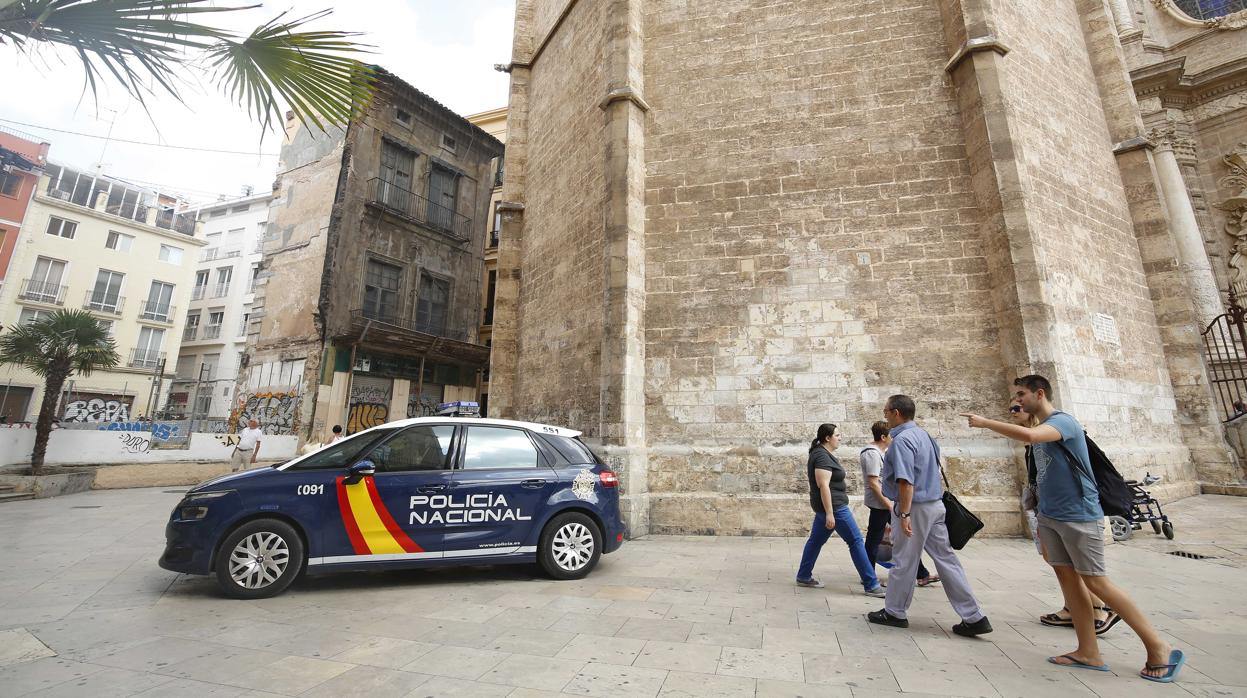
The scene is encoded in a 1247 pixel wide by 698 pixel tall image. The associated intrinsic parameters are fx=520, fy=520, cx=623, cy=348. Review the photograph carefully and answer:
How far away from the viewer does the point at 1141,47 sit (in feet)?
50.5

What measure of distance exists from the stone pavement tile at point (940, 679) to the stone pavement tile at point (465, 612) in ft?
8.96

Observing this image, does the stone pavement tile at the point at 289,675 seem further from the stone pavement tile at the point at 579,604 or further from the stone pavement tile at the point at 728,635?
the stone pavement tile at the point at 728,635

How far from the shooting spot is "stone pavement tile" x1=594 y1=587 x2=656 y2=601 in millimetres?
4379

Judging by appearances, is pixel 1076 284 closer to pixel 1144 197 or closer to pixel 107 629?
pixel 1144 197

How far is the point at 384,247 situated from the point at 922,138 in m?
16.5

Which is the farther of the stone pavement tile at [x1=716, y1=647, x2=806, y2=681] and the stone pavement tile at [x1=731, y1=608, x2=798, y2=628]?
the stone pavement tile at [x1=731, y1=608, x2=798, y2=628]

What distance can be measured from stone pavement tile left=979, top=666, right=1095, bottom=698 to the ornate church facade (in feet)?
13.1

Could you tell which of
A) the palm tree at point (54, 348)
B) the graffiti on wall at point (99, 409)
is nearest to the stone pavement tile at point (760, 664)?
the palm tree at point (54, 348)

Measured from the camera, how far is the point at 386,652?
319 cm

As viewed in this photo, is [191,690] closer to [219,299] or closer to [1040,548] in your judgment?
[1040,548]

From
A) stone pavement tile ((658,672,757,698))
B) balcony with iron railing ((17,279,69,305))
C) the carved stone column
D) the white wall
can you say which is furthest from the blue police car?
balcony with iron railing ((17,279,69,305))

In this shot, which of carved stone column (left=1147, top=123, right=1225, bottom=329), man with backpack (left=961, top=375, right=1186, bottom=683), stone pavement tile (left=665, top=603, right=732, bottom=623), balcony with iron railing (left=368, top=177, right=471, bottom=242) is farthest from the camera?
balcony with iron railing (left=368, top=177, right=471, bottom=242)

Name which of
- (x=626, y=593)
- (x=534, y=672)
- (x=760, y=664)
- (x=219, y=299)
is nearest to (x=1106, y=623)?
(x=760, y=664)

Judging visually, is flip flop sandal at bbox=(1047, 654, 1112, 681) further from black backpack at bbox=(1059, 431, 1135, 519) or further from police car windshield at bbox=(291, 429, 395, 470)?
police car windshield at bbox=(291, 429, 395, 470)
